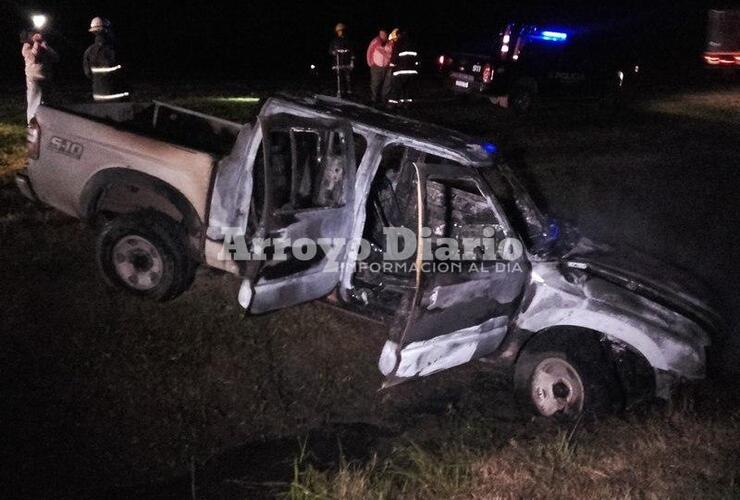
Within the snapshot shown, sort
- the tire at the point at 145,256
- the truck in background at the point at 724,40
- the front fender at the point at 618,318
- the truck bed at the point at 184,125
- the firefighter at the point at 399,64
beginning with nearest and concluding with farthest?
the front fender at the point at 618,318
the tire at the point at 145,256
the truck bed at the point at 184,125
the firefighter at the point at 399,64
the truck in background at the point at 724,40

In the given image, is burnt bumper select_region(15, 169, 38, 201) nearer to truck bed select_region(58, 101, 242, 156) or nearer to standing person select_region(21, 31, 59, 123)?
truck bed select_region(58, 101, 242, 156)

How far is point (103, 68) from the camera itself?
31.8ft

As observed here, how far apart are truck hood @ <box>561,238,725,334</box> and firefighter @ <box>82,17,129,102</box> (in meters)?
6.87

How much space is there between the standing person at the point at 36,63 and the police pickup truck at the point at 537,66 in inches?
327

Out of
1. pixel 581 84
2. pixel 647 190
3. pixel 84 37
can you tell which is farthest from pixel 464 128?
pixel 84 37

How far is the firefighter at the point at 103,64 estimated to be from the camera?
9.63 metres

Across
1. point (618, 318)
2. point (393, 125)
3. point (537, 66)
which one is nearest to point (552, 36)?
point (537, 66)

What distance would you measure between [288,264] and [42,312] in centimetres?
207

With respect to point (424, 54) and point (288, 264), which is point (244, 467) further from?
point (424, 54)

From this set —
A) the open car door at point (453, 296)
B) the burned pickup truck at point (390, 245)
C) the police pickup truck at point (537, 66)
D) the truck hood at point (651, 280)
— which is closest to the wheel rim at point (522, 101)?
the police pickup truck at point (537, 66)

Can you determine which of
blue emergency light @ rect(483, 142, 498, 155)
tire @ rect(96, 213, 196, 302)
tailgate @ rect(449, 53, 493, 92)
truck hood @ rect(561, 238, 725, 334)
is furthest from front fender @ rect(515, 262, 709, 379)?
tailgate @ rect(449, 53, 493, 92)

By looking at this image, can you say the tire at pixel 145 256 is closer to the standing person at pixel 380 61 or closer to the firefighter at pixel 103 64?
the firefighter at pixel 103 64

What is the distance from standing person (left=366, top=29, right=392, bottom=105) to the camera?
1434cm

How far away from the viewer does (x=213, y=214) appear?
554cm
